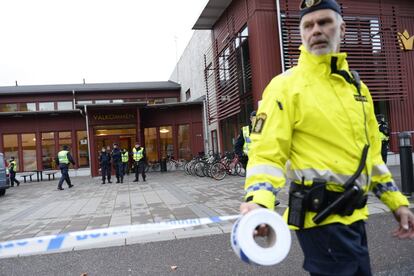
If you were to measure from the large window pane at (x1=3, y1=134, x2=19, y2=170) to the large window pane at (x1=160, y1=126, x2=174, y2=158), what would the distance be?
9.05 m

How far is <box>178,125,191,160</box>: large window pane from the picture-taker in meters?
24.2

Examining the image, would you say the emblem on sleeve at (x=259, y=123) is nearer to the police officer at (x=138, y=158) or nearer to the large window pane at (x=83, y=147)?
the police officer at (x=138, y=158)

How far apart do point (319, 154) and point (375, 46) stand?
1482 cm

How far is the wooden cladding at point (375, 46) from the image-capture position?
14.7 meters

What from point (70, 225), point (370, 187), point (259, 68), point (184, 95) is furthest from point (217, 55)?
point (370, 187)

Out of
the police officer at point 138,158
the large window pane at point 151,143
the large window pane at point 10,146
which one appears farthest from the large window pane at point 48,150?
the police officer at point 138,158

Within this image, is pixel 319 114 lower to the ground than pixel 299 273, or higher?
higher

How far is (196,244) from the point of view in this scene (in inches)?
203

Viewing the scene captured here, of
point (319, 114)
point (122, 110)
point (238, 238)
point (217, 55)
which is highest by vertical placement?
point (217, 55)

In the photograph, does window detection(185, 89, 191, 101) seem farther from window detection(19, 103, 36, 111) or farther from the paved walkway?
the paved walkway

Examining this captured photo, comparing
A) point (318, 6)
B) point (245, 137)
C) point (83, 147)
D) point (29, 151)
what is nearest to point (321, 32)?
point (318, 6)

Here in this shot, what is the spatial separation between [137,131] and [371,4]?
13.5 m

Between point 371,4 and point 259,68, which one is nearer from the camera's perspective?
point 259,68

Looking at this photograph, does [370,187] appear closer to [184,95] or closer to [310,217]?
[310,217]
